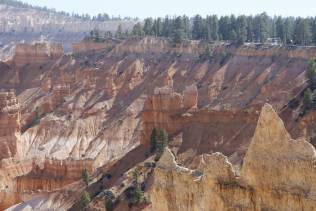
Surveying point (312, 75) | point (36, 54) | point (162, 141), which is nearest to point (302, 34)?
point (312, 75)

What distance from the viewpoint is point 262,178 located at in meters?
23.1

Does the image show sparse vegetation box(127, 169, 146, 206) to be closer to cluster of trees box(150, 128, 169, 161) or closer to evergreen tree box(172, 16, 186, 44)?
cluster of trees box(150, 128, 169, 161)

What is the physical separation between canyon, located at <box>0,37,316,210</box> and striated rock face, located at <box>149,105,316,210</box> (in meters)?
0.04

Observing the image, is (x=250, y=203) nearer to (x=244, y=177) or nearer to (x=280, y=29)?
(x=244, y=177)

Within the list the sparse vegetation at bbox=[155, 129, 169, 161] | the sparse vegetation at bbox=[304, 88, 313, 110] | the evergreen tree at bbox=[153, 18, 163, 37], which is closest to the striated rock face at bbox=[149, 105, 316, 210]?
the sparse vegetation at bbox=[155, 129, 169, 161]

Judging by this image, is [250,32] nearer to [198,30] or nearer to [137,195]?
[198,30]

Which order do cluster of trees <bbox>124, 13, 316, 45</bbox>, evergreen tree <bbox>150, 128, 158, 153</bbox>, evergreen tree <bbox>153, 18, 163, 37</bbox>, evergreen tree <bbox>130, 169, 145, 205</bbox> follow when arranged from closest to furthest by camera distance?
evergreen tree <bbox>130, 169, 145, 205</bbox> < evergreen tree <bbox>150, 128, 158, 153</bbox> < cluster of trees <bbox>124, 13, 316, 45</bbox> < evergreen tree <bbox>153, 18, 163, 37</bbox>

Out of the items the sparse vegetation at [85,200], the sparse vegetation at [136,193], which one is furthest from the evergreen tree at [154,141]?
the sparse vegetation at [85,200]

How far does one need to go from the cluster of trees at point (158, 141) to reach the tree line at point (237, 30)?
1847 inches

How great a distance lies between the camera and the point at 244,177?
2377cm

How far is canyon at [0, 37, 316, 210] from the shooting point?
23.4m

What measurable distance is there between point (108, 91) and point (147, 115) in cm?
3741

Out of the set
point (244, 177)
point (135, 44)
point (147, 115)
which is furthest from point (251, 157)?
point (135, 44)

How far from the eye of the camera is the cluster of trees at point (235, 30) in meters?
110
